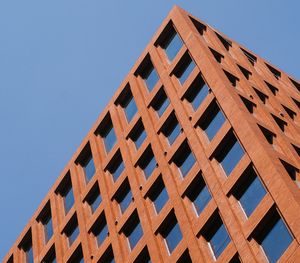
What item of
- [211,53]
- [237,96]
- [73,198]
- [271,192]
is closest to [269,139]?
[237,96]

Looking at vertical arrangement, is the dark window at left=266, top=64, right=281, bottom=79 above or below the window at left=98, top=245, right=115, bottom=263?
above

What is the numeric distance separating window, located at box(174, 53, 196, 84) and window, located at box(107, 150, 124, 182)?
627 centimetres

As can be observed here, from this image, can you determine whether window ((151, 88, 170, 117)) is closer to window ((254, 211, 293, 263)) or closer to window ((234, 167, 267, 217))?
window ((234, 167, 267, 217))

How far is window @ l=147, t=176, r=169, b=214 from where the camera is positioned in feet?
111

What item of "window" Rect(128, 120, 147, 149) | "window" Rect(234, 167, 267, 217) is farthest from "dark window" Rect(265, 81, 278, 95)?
"window" Rect(234, 167, 267, 217)

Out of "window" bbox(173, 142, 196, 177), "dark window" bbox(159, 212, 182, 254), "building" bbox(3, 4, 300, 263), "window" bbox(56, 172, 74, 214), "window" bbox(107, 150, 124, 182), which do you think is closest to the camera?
"building" bbox(3, 4, 300, 263)

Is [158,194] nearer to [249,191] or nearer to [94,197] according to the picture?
[249,191]

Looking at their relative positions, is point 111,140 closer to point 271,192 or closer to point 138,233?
point 138,233

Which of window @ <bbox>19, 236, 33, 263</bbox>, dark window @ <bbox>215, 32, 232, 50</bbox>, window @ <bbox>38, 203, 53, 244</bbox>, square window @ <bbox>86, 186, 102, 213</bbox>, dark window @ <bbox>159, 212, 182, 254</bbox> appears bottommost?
window @ <bbox>19, 236, 33, 263</bbox>

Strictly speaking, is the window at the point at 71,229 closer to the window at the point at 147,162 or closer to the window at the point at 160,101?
the window at the point at 147,162

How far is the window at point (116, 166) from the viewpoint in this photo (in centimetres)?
4012

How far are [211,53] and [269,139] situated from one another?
8502mm

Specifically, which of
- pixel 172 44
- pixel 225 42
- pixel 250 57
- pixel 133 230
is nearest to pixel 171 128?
pixel 133 230

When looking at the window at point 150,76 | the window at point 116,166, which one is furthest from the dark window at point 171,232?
the window at point 150,76
